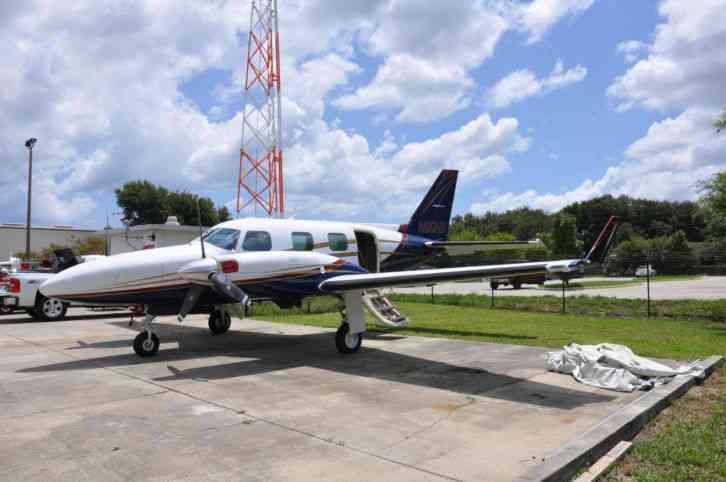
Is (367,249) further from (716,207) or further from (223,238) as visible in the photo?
(716,207)

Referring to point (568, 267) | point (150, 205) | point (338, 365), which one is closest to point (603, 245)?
point (568, 267)

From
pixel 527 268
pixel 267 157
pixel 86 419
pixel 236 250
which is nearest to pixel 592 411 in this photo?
pixel 527 268

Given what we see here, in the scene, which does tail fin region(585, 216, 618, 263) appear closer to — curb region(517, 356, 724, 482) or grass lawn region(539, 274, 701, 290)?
curb region(517, 356, 724, 482)

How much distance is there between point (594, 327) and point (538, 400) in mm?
8650

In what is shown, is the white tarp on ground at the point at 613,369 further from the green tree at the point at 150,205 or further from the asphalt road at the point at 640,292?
the green tree at the point at 150,205

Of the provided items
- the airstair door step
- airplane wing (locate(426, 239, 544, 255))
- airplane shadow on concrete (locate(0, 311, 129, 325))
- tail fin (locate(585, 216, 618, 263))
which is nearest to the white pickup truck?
airplane shadow on concrete (locate(0, 311, 129, 325))

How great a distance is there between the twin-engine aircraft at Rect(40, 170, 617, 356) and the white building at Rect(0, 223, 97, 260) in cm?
4733

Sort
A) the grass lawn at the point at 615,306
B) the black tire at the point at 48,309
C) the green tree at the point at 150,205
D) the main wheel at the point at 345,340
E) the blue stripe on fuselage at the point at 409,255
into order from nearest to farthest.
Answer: the main wheel at the point at 345,340 → the blue stripe on fuselage at the point at 409,255 → the grass lawn at the point at 615,306 → the black tire at the point at 48,309 → the green tree at the point at 150,205

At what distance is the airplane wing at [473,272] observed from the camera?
7660 mm

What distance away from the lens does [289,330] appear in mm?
14945

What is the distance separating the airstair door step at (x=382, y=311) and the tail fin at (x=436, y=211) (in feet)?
10.5

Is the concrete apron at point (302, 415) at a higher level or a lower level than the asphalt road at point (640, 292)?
lower

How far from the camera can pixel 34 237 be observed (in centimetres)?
5534

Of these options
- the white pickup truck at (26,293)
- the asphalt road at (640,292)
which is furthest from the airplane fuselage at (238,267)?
the asphalt road at (640,292)
